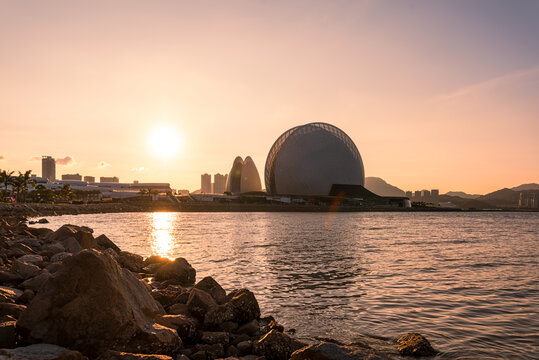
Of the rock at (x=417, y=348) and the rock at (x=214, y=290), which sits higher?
the rock at (x=214, y=290)

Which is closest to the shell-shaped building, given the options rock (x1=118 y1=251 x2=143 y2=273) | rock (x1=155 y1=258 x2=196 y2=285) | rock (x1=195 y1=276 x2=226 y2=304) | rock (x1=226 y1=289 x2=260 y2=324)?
rock (x1=118 y1=251 x2=143 y2=273)

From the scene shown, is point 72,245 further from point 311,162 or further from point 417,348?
point 311,162

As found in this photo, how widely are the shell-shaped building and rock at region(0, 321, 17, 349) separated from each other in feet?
460

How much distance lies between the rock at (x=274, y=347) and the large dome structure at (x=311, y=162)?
4221 inches

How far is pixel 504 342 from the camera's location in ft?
28.0

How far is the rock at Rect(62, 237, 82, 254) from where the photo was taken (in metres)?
15.6

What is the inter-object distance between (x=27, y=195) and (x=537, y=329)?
130 metres

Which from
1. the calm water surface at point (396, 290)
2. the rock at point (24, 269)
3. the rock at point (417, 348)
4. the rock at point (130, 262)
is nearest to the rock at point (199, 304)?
the calm water surface at point (396, 290)

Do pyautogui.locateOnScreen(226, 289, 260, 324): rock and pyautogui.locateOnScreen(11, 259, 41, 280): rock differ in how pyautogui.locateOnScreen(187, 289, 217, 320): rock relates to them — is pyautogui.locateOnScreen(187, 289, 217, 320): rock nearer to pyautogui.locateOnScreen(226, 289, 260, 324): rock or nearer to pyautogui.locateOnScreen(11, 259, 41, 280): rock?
pyautogui.locateOnScreen(226, 289, 260, 324): rock

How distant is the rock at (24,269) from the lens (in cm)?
1104

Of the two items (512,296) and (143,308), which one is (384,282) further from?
(143,308)

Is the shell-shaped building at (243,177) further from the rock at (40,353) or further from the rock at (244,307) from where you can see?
the rock at (40,353)

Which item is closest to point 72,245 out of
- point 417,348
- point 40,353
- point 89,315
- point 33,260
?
point 33,260

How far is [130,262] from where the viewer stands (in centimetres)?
1584
